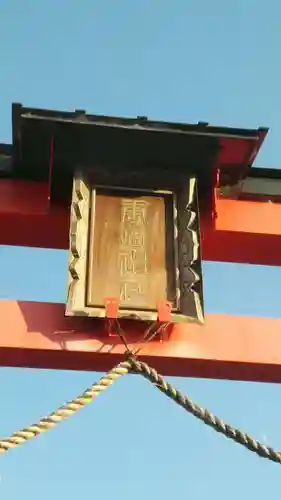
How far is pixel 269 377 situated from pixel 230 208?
2.43 feet

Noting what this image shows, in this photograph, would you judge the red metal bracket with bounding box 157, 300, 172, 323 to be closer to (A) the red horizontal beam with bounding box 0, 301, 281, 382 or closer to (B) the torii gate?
(B) the torii gate

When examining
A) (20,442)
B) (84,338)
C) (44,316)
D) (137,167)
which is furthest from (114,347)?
(137,167)

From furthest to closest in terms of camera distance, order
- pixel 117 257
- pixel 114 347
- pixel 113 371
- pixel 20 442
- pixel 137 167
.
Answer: pixel 137 167 → pixel 117 257 → pixel 114 347 → pixel 113 371 → pixel 20 442

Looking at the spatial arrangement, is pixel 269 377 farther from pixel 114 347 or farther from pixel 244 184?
pixel 244 184

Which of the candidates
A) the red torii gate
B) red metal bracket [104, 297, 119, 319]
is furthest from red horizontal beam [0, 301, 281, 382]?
red metal bracket [104, 297, 119, 319]

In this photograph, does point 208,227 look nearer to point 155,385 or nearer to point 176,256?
point 176,256

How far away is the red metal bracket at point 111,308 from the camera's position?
8.70ft

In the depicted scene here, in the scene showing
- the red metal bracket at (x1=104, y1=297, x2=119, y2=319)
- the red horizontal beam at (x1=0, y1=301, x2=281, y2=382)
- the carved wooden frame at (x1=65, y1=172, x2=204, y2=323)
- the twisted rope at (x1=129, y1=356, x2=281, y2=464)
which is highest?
the carved wooden frame at (x1=65, y1=172, x2=204, y2=323)

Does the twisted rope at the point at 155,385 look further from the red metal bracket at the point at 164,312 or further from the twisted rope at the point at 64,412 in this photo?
the red metal bracket at the point at 164,312

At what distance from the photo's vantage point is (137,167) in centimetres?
312

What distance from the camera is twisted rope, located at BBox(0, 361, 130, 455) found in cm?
228

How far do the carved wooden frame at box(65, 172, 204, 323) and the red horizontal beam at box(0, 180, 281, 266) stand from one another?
0.48 ft

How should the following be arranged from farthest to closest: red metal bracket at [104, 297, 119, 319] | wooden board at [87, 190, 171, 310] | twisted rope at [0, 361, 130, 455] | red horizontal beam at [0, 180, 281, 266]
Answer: red horizontal beam at [0, 180, 281, 266]
wooden board at [87, 190, 171, 310]
red metal bracket at [104, 297, 119, 319]
twisted rope at [0, 361, 130, 455]

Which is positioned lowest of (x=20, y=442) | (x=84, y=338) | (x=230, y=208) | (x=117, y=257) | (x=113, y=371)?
(x=20, y=442)
